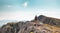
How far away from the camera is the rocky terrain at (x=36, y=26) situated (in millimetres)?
4535

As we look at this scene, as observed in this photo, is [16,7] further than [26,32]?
Yes

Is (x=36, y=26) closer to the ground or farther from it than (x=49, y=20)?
closer to the ground

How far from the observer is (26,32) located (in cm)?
474

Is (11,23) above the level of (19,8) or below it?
below

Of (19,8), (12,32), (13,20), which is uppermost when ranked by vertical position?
(19,8)

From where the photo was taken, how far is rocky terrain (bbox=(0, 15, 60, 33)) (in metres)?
4.54

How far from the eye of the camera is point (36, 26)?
185 inches

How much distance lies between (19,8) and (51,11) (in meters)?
1.09

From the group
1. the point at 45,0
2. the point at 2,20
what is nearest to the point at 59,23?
the point at 45,0

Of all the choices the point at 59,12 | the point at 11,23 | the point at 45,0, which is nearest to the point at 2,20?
the point at 11,23

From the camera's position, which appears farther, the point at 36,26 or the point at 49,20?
the point at 49,20

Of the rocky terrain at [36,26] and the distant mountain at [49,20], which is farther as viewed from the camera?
the distant mountain at [49,20]

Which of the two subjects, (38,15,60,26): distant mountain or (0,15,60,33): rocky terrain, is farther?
(38,15,60,26): distant mountain

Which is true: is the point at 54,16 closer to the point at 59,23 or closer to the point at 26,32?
the point at 59,23
